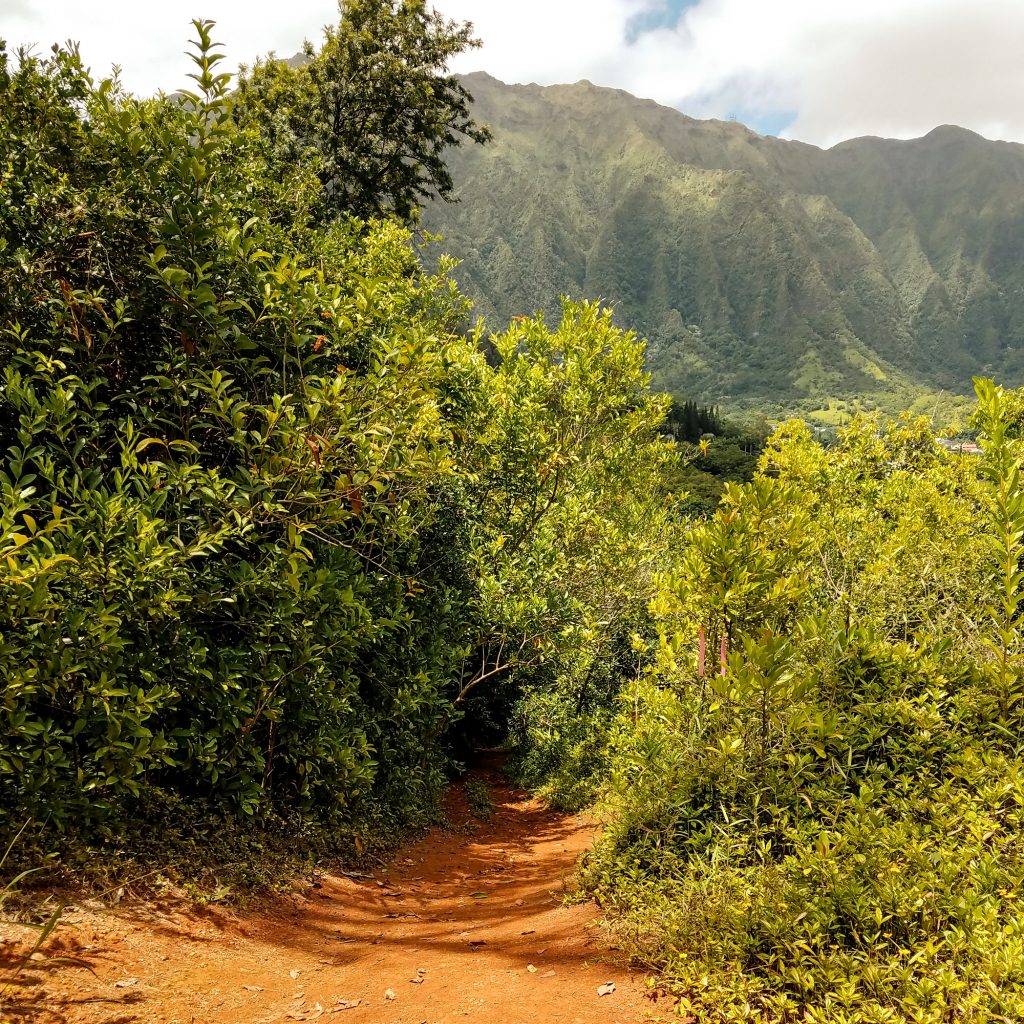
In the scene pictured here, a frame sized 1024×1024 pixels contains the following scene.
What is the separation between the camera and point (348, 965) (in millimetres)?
4391

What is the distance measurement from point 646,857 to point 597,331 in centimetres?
876

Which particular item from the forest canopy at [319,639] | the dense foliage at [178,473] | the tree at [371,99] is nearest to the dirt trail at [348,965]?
the forest canopy at [319,639]

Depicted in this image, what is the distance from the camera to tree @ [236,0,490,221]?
54.2ft

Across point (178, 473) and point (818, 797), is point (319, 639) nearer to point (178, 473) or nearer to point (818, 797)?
point (178, 473)

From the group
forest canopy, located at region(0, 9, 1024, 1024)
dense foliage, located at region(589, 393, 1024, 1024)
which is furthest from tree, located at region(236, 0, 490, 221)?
dense foliage, located at region(589, 393, 1024, 1024)

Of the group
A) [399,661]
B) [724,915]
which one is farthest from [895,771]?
[399,661]

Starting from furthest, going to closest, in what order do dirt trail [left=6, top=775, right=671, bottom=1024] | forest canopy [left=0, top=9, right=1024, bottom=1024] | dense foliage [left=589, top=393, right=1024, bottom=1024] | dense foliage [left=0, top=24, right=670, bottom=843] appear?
dense foliage [left=0, top=24, right=670, bottom=843] → forest canopy [left=0, top=9, right=1024, bottom=1024] → dirt trail [left=6, top=775, right=671, bottom=1024] → dense foliage [left=589, top=393, right=1024, bottom=1024]

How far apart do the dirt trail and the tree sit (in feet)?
51.8

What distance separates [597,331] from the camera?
37.4 feet

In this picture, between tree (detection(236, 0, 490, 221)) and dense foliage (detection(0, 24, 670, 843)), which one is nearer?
dense foliage (detection(0, 24, 670, 843))

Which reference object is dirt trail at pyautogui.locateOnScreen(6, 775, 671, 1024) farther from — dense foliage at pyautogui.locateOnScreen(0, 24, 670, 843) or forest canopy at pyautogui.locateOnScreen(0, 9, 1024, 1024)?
dense foliage at pyautogui.locateOnScreen(0, 24, 670, 843)

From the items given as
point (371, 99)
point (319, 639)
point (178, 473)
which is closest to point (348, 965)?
point (319, 639)

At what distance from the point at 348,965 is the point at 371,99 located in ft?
62.5

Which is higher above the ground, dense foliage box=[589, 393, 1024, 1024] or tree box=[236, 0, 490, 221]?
tree box=[236, 0, 490, 221]
